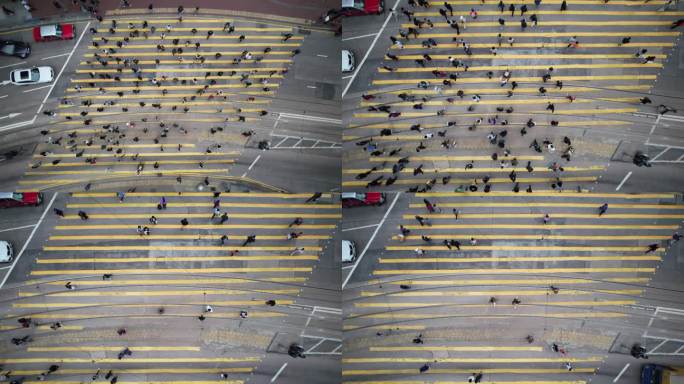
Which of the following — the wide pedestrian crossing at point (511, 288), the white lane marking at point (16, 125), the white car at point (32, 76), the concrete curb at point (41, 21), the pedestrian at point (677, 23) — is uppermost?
the concrete curb at point (41, 21)

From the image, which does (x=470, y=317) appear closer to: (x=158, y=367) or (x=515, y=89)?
(x=515, y=89)

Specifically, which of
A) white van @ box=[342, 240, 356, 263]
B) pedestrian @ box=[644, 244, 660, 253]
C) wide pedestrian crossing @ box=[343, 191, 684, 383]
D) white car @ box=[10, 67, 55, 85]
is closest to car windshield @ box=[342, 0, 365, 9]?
wide pedestrian crossing @ box=[343, 191, 684, 383]

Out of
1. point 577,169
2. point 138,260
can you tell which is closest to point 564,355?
point 577,169

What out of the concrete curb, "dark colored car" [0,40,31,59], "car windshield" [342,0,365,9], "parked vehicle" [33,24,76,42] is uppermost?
"car windshield" [342,0,365,9]

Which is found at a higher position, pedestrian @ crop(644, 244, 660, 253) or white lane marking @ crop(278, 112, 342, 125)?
white lane marking @ crop(278, 112, 342, 125)

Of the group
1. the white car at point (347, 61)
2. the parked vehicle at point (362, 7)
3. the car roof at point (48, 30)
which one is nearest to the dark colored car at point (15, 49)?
the car roof at point (48, 30)

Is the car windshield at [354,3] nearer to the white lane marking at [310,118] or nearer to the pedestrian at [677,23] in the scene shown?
the white lane marking at [310,118]

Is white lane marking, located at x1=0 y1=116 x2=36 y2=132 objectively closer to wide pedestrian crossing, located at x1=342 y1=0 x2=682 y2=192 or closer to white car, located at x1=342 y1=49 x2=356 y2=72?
white car, located at x1=342 y1=49 x2=356 y2=72
